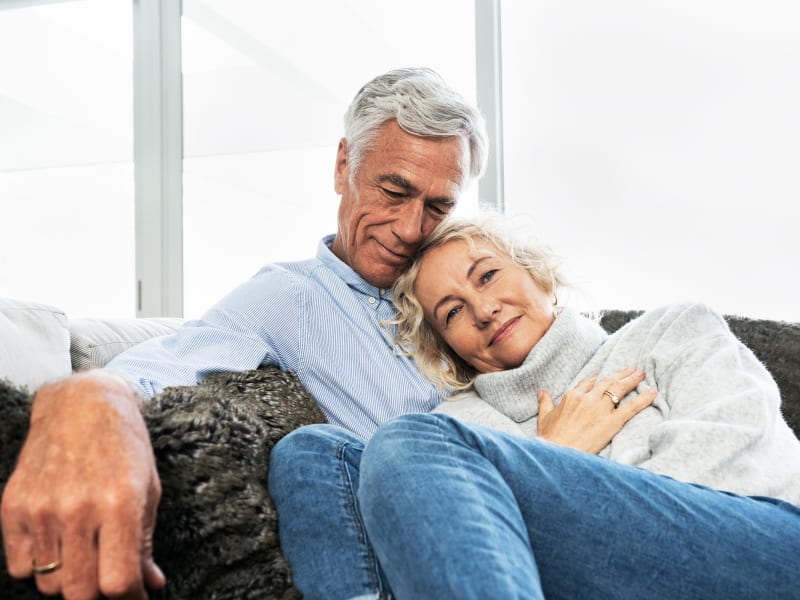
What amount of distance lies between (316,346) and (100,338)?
1.62 feet

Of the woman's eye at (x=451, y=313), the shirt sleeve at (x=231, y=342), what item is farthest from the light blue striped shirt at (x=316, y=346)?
the woman's eye at (x=451, y=313)

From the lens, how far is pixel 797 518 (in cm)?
95

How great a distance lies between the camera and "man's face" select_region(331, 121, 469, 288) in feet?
5.41

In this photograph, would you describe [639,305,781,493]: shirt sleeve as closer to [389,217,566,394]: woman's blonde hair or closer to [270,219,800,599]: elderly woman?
[270,219,800,599]: elderly woman

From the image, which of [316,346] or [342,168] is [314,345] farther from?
[342,168]

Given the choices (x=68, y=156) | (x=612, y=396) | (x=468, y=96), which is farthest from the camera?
(x=68, y=156)

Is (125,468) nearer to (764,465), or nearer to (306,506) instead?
(306,506)

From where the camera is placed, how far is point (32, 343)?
4.52 feet

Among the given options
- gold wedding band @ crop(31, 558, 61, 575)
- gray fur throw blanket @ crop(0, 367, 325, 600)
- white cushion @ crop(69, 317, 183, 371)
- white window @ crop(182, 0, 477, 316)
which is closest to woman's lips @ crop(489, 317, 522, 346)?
gray fur throw blanket @ crop(0, 367, 325, 600)

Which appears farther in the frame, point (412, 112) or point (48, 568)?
point (412, 112)

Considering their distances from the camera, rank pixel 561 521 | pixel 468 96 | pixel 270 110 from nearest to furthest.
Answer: pixel 561 521, pixel 468 96, pixel 270 110

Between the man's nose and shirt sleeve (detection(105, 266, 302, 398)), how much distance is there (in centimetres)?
26

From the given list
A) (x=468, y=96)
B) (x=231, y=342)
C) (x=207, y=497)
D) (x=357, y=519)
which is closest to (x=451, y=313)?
(x=231, y=342)

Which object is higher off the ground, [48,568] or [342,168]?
[342,168]
